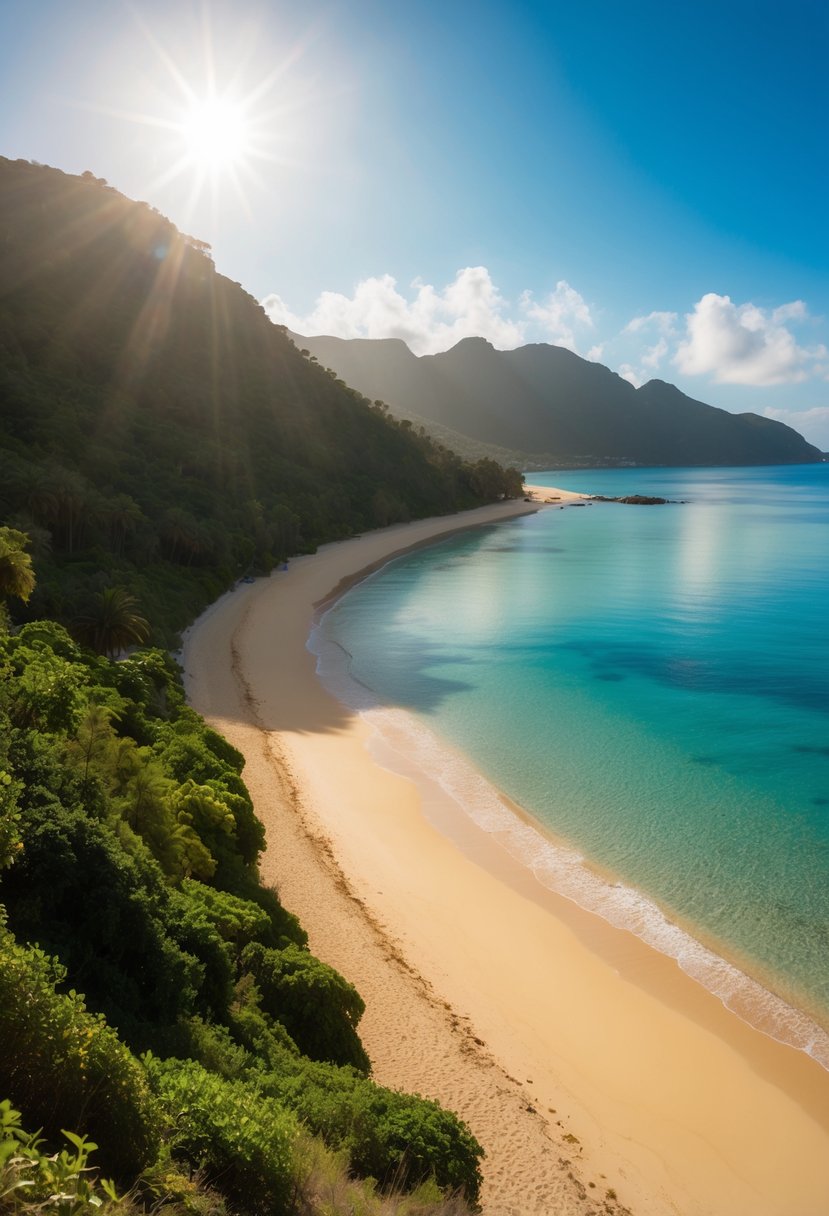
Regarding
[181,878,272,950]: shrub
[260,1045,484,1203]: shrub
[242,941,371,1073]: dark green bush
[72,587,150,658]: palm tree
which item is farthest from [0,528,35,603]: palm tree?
[260,1045,484,1203]: shrub

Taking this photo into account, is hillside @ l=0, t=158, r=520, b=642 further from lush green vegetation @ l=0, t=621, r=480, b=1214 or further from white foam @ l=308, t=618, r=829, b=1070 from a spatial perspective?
lush green vegetation @ l=0, t=621, r=480, b=1214

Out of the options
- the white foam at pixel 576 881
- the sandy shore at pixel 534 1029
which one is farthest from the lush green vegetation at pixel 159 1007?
the white foam at pixel 576 881

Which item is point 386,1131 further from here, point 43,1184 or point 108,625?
point 108,625

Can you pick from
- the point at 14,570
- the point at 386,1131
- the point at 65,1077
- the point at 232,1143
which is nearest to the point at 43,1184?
the point at 65,1077

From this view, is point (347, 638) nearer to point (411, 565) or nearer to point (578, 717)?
point (578, 717)

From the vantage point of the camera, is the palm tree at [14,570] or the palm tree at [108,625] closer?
the palm tree at [14,570]

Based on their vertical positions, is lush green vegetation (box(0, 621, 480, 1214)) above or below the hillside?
below

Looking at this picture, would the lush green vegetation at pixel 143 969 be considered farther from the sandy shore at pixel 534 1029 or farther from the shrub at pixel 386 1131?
the sandy shore at pixel 534 1029
